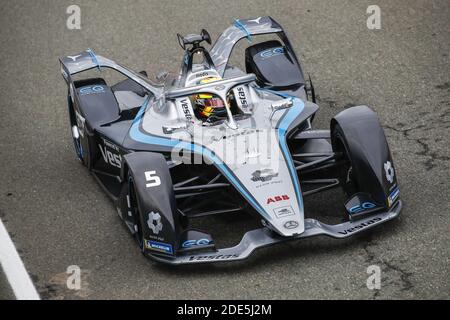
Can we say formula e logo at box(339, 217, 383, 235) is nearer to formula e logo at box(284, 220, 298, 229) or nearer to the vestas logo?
formula e logo at box(284, 220, 298, 229)

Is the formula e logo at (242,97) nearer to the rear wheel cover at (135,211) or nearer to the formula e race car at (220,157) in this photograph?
the formula e race car at (220,157)

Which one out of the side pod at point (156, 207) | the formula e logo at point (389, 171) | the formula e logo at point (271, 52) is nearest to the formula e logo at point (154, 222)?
the side pod at point (156, 207)

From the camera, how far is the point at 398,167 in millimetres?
11125

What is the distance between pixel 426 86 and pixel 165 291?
18.3ft

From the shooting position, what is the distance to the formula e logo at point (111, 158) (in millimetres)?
10797

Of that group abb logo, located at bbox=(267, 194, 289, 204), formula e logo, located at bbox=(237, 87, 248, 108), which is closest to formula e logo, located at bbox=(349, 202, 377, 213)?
abb logo, located at bbox=(267, 194, 289, 204)

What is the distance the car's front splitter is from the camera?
902cm

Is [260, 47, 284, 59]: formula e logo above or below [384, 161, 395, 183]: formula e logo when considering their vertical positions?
above

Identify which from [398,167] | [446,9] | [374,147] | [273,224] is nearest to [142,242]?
[273,224]

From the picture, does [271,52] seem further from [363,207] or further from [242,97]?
[363,207]

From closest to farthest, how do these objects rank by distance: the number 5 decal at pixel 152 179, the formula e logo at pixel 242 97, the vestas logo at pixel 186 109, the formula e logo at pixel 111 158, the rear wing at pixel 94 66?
the number 5 decal at pixel 152 179, the vestas logo at pixel 186 109, the formula e logo at pixel 242 97, the formula e logo at pixel 111 158, the rear wing at pixel 94 66

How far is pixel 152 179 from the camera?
9.27m

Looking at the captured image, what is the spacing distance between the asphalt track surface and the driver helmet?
1079 millimetres
